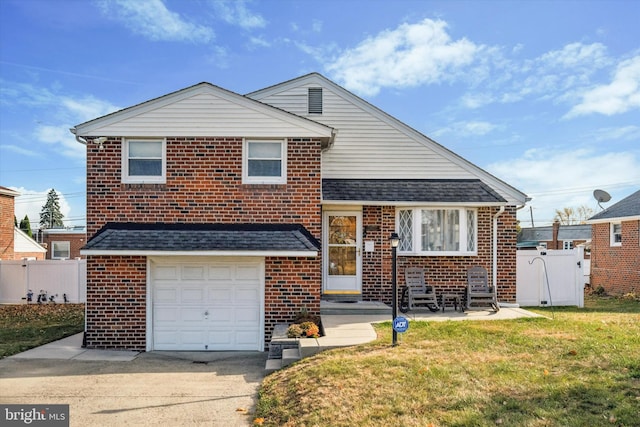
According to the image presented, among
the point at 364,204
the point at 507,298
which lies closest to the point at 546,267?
the point at 507,298

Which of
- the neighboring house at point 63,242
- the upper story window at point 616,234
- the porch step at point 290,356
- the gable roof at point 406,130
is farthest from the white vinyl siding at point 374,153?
the neighboring house at point 63,242

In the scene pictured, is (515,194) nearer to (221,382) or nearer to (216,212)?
(216,212)

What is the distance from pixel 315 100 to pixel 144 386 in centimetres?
975

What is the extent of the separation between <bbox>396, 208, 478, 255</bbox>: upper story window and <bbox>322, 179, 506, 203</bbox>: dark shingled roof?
1.24 feet

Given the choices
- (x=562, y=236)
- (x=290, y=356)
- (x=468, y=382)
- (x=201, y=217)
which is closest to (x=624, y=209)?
(x=562, y=236)

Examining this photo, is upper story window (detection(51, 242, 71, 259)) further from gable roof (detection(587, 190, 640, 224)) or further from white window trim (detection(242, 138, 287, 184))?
gable roof (detection(587, 190, 640, 224))

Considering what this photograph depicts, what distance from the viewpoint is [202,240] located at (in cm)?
1062

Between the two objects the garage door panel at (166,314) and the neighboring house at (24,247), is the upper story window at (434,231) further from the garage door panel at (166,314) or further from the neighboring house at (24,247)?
the neighboring house at (24,247)

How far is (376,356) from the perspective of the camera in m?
7.76

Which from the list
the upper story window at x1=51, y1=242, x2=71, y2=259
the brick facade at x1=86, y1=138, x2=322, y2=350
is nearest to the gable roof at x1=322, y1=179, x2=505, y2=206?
the brick facade at x1=86, y1=138, x2=322, y2=350

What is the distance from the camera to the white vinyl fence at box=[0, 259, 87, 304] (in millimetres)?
18812

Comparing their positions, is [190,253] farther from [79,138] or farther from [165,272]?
[79,138]

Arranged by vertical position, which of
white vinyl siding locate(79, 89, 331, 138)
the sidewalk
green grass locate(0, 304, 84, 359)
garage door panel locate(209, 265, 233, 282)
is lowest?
green grass locate(0, 304, 84, 359)

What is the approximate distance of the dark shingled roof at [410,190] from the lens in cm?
1284
